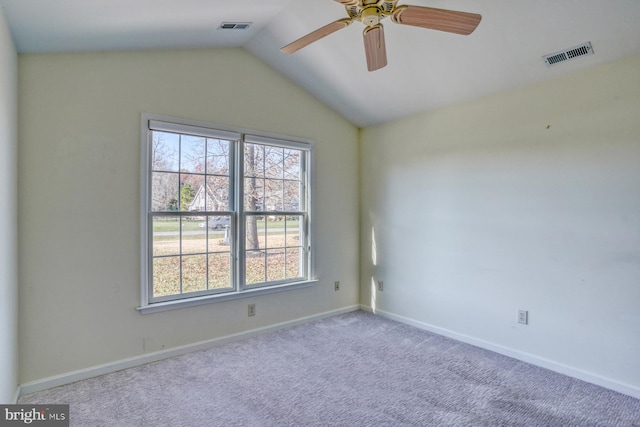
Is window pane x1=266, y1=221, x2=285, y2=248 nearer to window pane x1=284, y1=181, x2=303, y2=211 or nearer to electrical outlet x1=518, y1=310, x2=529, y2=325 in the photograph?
window pane x1=284, y1=181, x2=303, y2=211

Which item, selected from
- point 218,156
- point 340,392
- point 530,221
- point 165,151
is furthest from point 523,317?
point 165,151

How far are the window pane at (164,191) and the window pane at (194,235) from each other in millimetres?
179

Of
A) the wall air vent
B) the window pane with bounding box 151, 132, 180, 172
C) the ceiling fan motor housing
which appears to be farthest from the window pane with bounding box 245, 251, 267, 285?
the ceiling fan motor housing

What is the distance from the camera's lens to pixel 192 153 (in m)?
3.19

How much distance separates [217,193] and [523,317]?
294cm

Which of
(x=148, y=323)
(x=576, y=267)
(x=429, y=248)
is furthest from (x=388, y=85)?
(x=148, y=323)

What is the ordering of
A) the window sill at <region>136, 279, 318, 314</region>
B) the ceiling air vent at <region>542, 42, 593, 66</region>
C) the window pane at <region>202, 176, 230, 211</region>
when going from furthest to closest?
the window pane at <region>202, 176, 230, 211</region> → the window sill at <region>136, 279, 318, 314</region> → the ceiling air vent at <region>542, 42, 593, 66</region>

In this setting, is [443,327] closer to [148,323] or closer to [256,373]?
[256,373]

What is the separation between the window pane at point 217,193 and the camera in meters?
3.29

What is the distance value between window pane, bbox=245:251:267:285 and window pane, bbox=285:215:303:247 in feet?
1.18

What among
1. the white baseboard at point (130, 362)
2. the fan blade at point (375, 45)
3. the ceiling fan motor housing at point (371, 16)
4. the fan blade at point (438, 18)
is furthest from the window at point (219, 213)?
the fan blade at point (438, 18)

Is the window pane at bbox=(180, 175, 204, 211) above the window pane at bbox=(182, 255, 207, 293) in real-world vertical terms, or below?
above

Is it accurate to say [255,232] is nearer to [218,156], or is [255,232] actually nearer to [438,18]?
[218,156]

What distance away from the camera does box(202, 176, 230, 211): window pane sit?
10.8 ft
